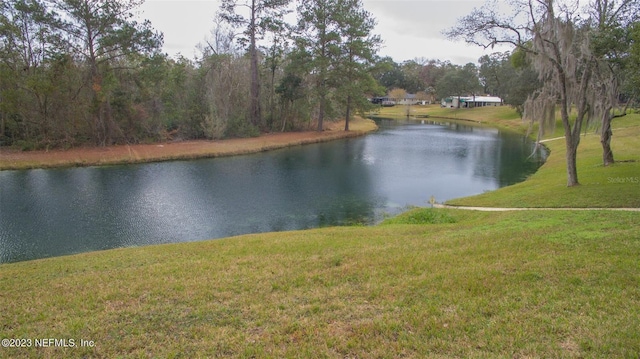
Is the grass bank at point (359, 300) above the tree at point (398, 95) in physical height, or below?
below

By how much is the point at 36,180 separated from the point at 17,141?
972 centimetres

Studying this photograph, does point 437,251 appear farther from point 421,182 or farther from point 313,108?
point 313,108

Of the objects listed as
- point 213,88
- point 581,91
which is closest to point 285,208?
point 581,91

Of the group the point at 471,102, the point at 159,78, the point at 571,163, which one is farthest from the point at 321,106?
the point at 471,102

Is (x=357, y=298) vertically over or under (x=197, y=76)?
under

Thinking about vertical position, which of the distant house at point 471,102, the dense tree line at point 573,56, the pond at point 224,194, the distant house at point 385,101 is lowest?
the pond at point 224,194

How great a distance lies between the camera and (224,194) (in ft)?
63.7

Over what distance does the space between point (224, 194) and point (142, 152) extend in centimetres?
1395

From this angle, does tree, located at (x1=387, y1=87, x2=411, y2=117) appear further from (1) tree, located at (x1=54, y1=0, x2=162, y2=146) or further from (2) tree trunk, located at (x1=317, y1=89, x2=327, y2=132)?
(1) tree, located at (x1=54, y1=0, x2=162, y2=146)

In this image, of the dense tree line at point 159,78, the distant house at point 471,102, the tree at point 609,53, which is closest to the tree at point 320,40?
the dense tree line at point 159,78

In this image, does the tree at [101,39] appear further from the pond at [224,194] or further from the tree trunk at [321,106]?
the tree trunk at [321,106]

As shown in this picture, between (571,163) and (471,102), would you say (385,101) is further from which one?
(571,163)

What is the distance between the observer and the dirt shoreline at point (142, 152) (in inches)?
1014

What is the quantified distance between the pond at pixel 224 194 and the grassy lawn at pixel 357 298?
550 cm
